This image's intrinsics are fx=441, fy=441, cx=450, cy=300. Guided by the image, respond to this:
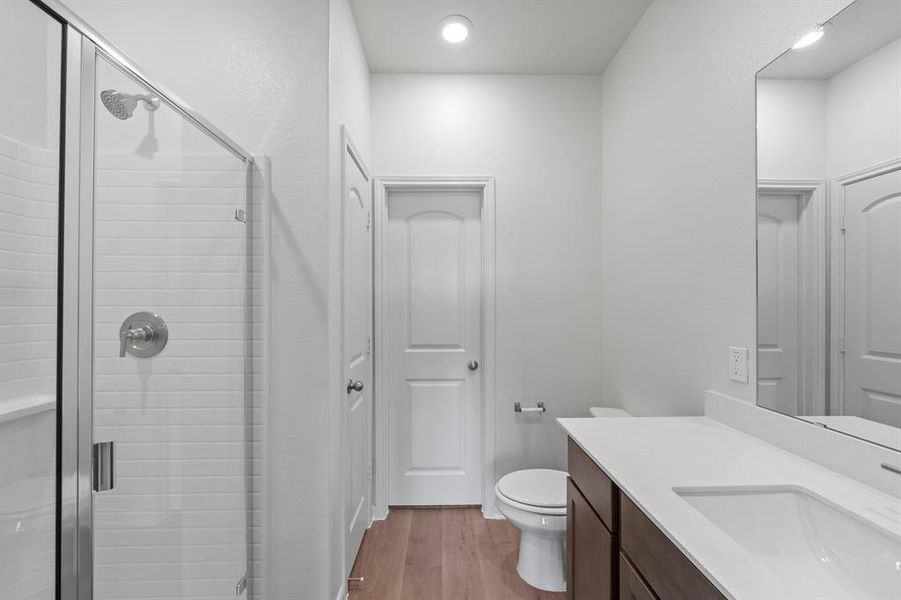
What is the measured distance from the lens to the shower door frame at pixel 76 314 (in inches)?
35.6

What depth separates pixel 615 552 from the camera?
3.79 ft

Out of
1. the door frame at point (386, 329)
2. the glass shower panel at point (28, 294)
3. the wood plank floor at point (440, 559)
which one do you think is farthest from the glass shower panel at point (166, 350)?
the door frame at point (386, 329)

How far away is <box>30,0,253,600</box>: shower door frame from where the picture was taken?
903 mm

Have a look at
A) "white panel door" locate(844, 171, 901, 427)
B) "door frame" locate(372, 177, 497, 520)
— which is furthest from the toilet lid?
"white panel door" locate(844, 171, 901, 427)

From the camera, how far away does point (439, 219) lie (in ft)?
8.93

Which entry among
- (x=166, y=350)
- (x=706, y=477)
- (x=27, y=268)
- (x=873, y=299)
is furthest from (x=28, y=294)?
(x=873, y=299)

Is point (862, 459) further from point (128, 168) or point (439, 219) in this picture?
point (439, 219)

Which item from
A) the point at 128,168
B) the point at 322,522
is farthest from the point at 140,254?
the point at 322,522

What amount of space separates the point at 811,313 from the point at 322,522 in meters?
1.73

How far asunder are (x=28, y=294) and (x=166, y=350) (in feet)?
1.62

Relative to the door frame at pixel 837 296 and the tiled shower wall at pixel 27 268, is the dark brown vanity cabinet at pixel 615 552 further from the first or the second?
the tiled shower wall at pixel 27 268

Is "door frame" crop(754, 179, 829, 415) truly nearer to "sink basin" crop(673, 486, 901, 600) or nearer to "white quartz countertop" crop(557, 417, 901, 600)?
"white quartz countertop" crop(557, 417, 901, 600)

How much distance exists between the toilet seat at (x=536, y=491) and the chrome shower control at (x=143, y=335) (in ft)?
5.01

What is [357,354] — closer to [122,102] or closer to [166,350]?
[166,350]
